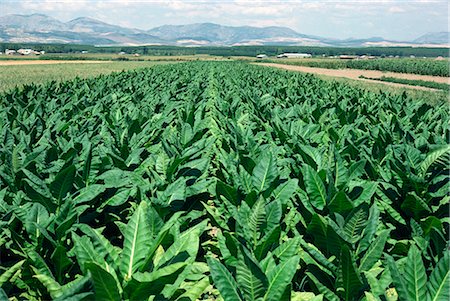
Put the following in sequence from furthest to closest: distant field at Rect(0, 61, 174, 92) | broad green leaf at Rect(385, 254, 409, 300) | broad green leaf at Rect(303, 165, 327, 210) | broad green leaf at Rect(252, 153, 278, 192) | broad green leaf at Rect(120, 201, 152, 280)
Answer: distant field at Rect(0, 61, 174, 92)
broad green leaf at Rect(252, 153, 278, 192)
broad green leaf at Rect(303, 165, 327, 210)
broad green leaf at Rect(120, 201, 152, 280)
broad green leaf at Rect(385, 254, 409, 300)

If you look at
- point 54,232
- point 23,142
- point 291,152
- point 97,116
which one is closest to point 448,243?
point 291,152

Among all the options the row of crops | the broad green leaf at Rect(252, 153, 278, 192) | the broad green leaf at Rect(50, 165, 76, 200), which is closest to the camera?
the broad green leaf at Rect(50, 165, 76, 200)

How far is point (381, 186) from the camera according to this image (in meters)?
5.16

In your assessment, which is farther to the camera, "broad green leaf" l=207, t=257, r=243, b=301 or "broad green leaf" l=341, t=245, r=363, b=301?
"broad green leaf" l=341, t=245, r=363, b=301

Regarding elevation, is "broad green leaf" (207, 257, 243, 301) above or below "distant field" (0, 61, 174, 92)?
above

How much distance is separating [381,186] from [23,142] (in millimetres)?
4523

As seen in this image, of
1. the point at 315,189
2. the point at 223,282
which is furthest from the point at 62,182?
the point at 315,189

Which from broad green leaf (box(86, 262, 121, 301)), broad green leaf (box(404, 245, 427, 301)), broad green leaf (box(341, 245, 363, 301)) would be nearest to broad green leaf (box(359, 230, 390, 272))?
broad green leaf (box(341, 245, 363, 301))

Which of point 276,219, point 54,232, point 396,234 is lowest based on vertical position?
point 396,234

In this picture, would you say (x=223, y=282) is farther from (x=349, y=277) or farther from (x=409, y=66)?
(x=409, y=66)

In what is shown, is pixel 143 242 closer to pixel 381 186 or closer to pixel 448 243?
pixel 448 243

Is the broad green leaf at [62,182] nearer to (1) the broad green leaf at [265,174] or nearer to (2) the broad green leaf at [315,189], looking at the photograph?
(1) the broad green leaf at [265,174]

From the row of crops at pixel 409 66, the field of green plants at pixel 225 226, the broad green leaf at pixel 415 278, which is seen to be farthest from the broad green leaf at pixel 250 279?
the row of crops at pixel 409 66

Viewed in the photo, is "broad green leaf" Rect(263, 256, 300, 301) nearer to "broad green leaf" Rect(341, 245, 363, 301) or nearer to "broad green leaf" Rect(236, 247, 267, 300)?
"broad green leaf" Rect(236, 247, 267, 300)
